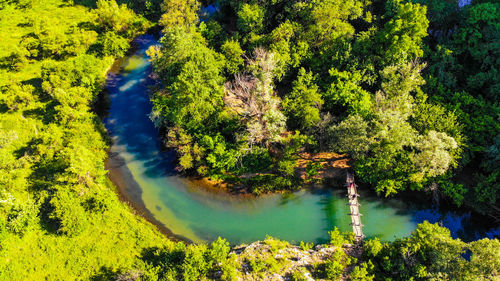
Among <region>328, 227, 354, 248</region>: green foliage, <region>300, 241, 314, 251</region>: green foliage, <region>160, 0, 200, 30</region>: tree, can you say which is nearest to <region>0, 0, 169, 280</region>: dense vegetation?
<region>160, 0, 200, 30</region>: tree

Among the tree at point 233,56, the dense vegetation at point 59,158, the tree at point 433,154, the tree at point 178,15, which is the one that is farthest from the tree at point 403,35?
the dense vegetation at point 59,158

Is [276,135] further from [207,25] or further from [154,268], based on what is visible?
[207,25]

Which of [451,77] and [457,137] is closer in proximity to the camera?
[457,137]

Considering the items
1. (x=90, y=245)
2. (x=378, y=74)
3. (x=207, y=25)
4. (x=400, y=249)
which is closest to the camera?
(x=400, y=249)

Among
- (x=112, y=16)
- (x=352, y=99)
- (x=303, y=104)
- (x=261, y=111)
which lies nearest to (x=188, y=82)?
(x=261, y=111)

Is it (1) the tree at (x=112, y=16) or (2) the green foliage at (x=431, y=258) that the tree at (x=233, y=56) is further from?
(2) the green foliage at (x=431, y=258)

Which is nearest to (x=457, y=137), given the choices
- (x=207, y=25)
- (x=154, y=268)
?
(x=154, y=268)

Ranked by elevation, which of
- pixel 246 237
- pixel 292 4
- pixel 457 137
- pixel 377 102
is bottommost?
pixel 246 237
